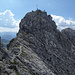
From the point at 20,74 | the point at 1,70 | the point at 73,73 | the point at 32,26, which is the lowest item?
the point at 73,73

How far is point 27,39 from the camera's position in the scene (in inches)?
2557

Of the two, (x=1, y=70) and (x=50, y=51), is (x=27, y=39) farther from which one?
(x=1, y=70)

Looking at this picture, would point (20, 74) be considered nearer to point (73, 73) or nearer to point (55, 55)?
point (55, 55)

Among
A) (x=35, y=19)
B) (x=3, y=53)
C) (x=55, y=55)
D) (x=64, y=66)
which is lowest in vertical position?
(x=64, y=66)

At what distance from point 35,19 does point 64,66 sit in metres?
49.7

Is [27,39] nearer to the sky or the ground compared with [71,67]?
nearer to the sky

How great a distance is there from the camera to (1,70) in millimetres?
22656

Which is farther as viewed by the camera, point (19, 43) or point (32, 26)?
point (32, 26)

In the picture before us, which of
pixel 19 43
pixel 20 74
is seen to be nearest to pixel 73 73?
pixel 19 43

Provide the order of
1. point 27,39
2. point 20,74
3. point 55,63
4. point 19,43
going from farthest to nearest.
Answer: point 55,63 → point 27,39 → point 19,43 → point 20,74

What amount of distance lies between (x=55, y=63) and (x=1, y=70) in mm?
54334

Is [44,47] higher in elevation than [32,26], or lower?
lower

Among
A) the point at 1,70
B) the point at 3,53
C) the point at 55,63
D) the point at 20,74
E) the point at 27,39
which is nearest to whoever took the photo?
the point at 1,70

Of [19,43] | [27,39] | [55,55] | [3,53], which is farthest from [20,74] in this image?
[55,55]
